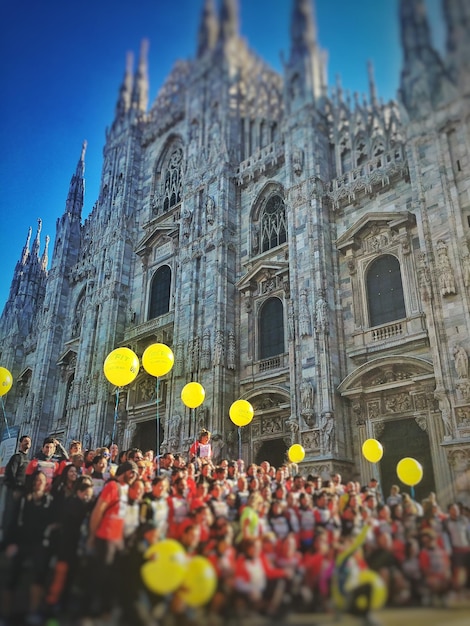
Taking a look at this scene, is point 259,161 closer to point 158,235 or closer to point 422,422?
point 158,235

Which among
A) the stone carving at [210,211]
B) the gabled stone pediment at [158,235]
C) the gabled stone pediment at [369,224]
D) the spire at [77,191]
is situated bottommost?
the gabled stone pediment at [369,224]

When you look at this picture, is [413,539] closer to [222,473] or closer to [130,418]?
[222,473]

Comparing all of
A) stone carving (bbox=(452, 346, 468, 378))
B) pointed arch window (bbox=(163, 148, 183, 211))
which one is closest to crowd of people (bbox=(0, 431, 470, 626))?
stone carving (bbox=(452, 346, 468, 378))

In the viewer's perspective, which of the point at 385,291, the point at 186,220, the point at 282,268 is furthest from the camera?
the point at 186,220

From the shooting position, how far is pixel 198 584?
5762 mm

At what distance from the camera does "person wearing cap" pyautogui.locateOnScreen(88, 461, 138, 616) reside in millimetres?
6035

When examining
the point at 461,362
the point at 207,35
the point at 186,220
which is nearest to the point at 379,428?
the point at 461,362

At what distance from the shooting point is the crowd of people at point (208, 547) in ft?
19.6

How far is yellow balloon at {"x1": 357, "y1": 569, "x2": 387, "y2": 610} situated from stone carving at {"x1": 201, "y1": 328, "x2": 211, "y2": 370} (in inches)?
568

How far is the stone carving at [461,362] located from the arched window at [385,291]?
300cm

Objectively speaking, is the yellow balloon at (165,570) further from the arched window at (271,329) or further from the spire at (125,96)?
the spire at (125,96)

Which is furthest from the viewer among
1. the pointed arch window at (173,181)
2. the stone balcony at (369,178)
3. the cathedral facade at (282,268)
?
the pointed arch window at (173,181)

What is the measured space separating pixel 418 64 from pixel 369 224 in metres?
6.31

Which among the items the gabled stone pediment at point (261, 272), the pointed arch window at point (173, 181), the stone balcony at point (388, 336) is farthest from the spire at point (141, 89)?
the stone balcony at point (388, 336)
